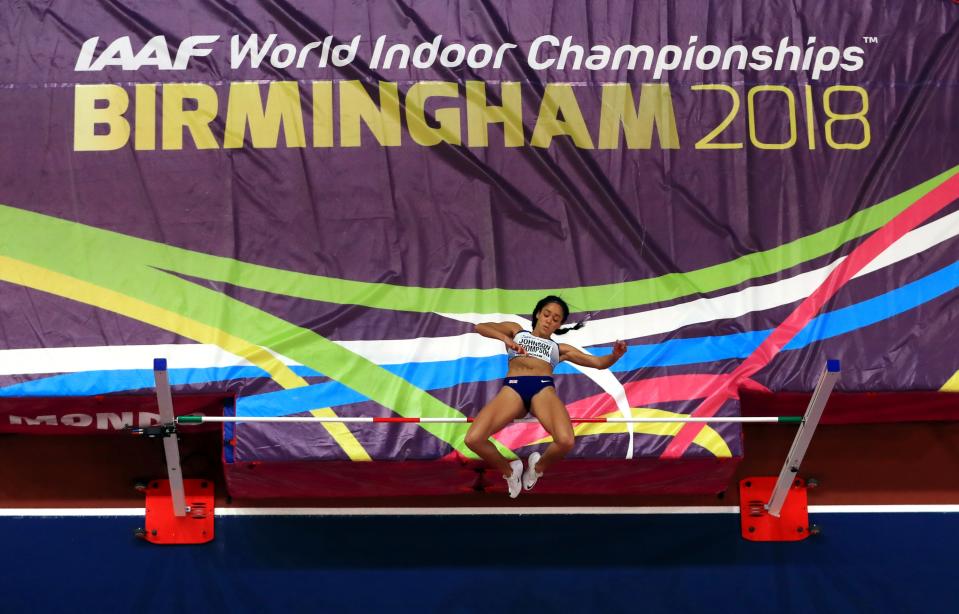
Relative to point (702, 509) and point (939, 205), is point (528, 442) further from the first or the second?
point (939, 205)

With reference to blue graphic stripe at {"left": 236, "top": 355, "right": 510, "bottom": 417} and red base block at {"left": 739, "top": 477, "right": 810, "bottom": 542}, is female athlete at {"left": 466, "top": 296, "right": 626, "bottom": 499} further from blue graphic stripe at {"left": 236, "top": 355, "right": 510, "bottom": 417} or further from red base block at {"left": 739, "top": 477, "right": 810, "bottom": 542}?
red base block at {"left": 739, "top": 477, "right": 810, "bottom": 542}

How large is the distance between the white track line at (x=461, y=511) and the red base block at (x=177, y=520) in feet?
0.25

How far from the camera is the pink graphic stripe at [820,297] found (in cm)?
510

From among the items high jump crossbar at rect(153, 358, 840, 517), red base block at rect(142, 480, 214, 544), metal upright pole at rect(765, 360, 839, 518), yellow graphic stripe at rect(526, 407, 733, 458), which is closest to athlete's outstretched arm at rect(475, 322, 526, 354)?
high jump crossbar at rect(153, 358, 840, 517)

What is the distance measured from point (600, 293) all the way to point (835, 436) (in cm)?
153

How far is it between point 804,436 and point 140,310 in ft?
11.0

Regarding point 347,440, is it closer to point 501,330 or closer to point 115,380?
point 501,330

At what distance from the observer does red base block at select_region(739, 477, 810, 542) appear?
540cm

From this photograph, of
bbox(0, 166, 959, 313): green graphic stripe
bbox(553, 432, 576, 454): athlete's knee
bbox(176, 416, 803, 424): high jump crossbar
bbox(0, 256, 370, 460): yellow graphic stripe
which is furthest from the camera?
bbox(0, 166, 959, 313): green graphic stripe

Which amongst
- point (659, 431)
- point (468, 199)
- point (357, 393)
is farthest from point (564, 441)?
point (468, 199)

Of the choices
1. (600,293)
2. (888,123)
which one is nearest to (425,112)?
(600,293)

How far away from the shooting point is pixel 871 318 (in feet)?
17.4

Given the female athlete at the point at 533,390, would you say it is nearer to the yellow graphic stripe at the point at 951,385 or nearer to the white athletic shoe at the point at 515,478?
the white athletic shoe at the point at 515,478

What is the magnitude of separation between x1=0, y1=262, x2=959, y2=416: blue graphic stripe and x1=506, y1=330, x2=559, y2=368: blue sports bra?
0.77 ft
